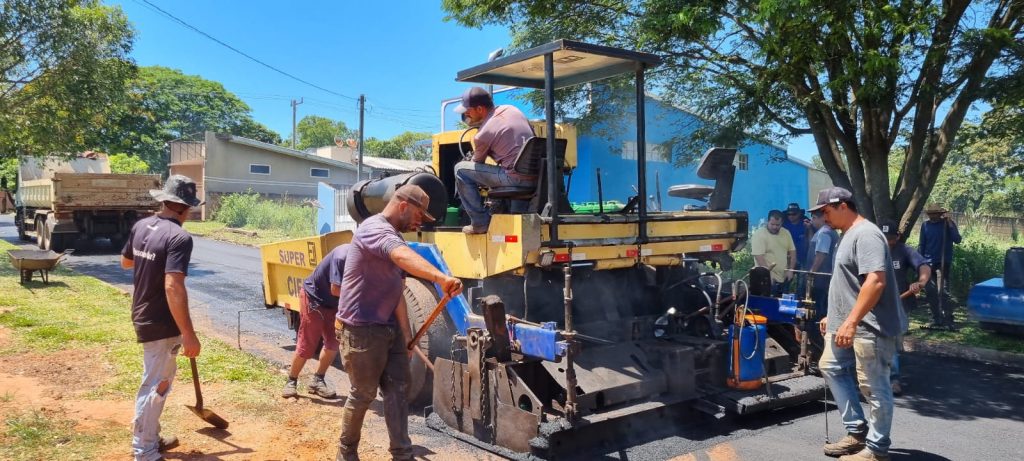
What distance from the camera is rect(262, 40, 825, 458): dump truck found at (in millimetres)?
4566

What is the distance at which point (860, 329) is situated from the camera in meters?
4.41

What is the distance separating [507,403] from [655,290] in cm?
182

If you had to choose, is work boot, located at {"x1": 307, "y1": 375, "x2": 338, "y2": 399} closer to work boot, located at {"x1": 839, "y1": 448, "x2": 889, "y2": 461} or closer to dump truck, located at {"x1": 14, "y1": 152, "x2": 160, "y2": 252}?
work boot, located at {"x1": 839, "y1": 448, "x2": 889, "y2": 461}

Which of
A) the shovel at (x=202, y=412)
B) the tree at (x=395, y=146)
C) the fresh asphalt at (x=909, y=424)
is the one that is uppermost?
the tree at (x=395, y=146)

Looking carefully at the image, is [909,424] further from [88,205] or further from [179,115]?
[179,115]

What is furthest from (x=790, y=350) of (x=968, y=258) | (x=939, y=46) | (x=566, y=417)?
(x=968, y=258)

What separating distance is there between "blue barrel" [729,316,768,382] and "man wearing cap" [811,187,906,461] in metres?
0.62

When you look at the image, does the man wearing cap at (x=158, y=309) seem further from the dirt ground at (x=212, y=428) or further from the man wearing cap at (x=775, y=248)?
the man wearing cap at (x=775, y=248)

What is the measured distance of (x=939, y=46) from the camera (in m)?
7.26

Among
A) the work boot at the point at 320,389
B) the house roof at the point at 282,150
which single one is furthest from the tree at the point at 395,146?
the work boot at the point at 320,389

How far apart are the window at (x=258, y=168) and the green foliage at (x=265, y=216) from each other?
218 inches

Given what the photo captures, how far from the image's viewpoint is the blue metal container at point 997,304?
26.0 feet

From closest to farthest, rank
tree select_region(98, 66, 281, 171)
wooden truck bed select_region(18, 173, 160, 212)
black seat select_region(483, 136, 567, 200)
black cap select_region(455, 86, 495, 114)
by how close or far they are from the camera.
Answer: black seat select_region(483, 136, 567, 200) < black cap select_region(455, 86, 495, 114) < wooden truck bed select_region(18, 173, 160, 212) < tree select_region(98, 66, 281, 171)

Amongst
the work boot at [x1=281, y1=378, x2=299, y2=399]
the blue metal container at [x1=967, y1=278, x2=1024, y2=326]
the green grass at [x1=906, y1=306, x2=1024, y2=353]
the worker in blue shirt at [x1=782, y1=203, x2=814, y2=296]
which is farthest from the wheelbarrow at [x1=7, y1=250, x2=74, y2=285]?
the blue metal container at [x1=967, y1=278, x2=1024, y2=326]
